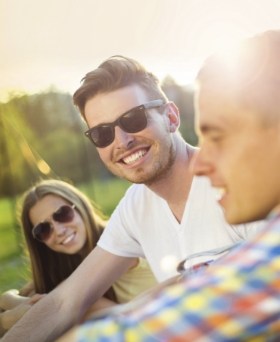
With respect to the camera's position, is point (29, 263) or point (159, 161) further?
point (29, 263)

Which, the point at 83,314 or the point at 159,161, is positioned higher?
the point at 159,161

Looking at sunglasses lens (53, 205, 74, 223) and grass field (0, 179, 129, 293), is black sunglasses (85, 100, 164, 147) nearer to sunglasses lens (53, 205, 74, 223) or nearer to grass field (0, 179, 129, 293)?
grass field (0, 179, 129, 293)

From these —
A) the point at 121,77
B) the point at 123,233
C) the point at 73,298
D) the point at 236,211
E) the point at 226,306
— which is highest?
the point at 121,77

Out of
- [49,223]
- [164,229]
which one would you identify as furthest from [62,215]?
[164,229]

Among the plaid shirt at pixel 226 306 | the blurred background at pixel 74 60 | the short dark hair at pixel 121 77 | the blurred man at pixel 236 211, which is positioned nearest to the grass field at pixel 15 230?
the blurred background at pixel 74 60

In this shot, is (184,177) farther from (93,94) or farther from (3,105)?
(3,105)

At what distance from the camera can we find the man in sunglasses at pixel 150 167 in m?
1.49

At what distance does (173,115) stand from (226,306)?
40.6 inches

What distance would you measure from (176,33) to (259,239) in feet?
3.31

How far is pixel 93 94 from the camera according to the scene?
1.53 meters

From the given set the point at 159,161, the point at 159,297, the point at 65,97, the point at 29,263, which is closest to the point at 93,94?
the point at 65,97

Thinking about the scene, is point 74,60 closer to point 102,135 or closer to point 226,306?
point 102,135

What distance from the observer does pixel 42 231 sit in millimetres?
1737

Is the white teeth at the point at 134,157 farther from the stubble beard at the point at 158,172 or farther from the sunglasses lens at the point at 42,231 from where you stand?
the sunglasses lens at the point at 42,231
